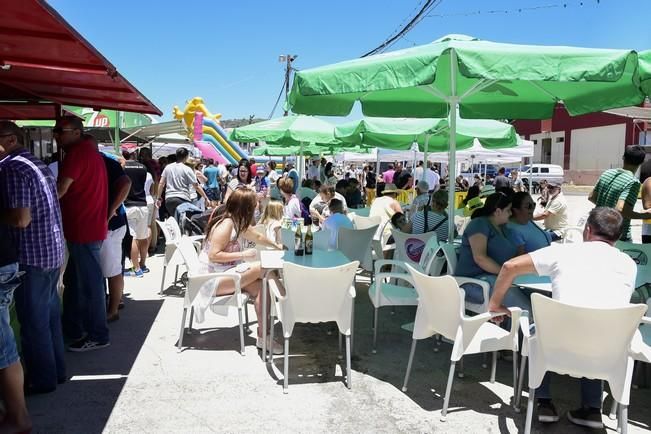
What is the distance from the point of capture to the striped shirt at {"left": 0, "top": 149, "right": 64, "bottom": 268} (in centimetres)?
271

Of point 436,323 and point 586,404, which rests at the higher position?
point 436,323

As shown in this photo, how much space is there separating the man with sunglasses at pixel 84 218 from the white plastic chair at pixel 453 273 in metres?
2.67

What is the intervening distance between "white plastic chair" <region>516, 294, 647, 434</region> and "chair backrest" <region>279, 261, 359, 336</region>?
4.11 feet

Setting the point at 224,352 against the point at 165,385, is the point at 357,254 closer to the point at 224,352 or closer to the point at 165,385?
the point at 224,352

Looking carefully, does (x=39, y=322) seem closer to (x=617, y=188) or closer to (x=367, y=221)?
(x=367, y=221)

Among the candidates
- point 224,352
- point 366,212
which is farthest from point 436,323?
point 366,212

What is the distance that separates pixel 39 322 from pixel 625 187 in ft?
15.9

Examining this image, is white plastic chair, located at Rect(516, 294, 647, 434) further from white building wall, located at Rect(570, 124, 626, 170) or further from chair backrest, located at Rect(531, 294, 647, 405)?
white building wall, located at Rect(570, 124, 626, 170)

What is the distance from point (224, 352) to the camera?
405 cm

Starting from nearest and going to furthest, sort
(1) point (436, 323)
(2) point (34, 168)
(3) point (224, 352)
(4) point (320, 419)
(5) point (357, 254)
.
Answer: (2) point (34, 168), (4) point (320, 419), (1) point (436, 323), (3) point (224, 352), (5) point (357, 254)

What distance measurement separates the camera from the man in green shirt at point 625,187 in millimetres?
4730

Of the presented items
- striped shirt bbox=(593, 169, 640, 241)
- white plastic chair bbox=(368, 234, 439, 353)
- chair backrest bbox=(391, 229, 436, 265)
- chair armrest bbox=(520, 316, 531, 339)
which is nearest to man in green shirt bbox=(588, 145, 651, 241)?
striped shirt bbox=(593, 169, 640, 241)

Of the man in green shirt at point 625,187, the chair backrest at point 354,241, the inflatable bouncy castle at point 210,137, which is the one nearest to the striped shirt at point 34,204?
the chair backrest at point 354,241

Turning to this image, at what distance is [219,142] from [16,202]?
974 inches
